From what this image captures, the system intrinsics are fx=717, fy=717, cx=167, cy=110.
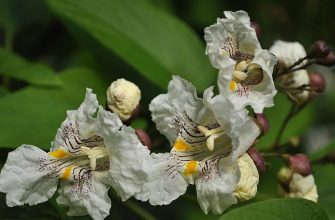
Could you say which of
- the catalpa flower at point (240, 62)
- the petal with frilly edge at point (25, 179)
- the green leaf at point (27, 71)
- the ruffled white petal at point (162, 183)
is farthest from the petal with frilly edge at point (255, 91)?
the green leaf at point (27, 71)

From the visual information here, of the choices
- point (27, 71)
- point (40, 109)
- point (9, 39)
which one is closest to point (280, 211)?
point (40, 109)

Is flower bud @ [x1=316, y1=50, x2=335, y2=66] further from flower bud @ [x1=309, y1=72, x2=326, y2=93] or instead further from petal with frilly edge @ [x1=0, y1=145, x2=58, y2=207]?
petal with frilly edge @ [x1=0, y1=145, x2=58, y2=207]

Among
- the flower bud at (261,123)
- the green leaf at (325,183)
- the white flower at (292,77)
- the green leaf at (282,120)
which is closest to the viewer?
the flower bud at (261,123)

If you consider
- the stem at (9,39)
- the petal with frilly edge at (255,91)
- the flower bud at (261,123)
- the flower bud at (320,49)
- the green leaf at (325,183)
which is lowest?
the stem at (9,39)

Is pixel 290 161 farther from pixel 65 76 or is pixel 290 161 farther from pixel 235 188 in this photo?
pixel 65 76

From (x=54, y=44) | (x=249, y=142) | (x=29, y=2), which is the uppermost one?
(x=249, y=142)

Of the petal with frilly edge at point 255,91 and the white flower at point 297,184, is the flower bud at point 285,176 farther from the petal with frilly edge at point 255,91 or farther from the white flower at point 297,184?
the petal with frilly edge at point 255,91

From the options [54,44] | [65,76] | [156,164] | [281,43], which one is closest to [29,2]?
[54,44]

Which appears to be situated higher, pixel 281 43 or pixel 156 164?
pixel 281 43
